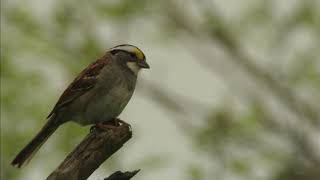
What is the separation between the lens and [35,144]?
11539 mm

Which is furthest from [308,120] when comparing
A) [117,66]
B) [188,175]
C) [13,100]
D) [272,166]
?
[117,66]

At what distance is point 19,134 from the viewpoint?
19.9 metres

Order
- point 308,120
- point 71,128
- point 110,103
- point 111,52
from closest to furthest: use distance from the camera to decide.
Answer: point 110,103 → point 111,52 → point 308,120 → point 71,128

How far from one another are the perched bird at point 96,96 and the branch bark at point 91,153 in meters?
1.11

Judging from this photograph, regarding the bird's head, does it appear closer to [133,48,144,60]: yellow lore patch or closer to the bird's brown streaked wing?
[133,48,144,60]: yellow lore patch

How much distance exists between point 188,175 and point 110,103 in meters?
7.57

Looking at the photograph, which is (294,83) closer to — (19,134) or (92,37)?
(92,37)

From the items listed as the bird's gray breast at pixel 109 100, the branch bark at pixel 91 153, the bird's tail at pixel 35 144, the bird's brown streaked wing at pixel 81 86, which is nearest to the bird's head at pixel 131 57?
the bird's gray breast at pixel 109 100

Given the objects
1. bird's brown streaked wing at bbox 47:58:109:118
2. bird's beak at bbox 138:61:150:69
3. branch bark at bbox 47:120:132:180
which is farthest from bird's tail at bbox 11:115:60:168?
bird's beak at bbox 138:61:150:69

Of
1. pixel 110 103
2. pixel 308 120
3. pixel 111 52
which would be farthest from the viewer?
pixel 308 120

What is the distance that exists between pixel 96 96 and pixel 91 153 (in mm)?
2050

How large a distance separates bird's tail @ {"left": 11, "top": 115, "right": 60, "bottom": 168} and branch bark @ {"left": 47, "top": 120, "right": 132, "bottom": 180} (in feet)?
3.46

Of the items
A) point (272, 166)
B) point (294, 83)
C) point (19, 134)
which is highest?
point (294, 83)

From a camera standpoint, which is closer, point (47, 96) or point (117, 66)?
point (117, 66)
